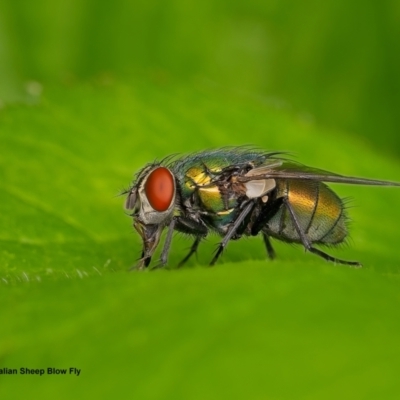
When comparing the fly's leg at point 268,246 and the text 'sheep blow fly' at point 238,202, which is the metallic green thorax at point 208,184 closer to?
the text 'sheep blow fly' at point 238,202

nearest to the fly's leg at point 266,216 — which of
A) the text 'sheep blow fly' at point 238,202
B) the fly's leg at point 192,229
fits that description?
A: the text 'sheep blow fly' at point 238,202

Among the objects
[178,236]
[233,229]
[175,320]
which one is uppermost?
[175,320]

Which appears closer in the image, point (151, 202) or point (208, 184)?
point (151, 202)

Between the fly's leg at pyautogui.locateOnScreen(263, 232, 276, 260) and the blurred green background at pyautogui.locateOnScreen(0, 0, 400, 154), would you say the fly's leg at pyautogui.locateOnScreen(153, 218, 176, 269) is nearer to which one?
the fly's leg at pyautogui.locateOnScreen(263, 232, 276, 260)

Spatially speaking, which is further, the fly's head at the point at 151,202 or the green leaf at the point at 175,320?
the fly's head at the point at 151,202

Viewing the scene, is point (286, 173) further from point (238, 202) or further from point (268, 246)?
point (268, 246)

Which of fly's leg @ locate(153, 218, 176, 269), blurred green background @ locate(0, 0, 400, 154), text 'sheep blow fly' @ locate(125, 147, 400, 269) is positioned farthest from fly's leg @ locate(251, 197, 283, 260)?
blurred green background @ locate(0, 0, 400, 154)

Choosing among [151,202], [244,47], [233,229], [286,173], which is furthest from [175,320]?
[244,47]

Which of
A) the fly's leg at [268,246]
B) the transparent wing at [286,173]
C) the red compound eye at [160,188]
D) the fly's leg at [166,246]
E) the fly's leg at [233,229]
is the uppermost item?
the transparent wing at [286,173]
